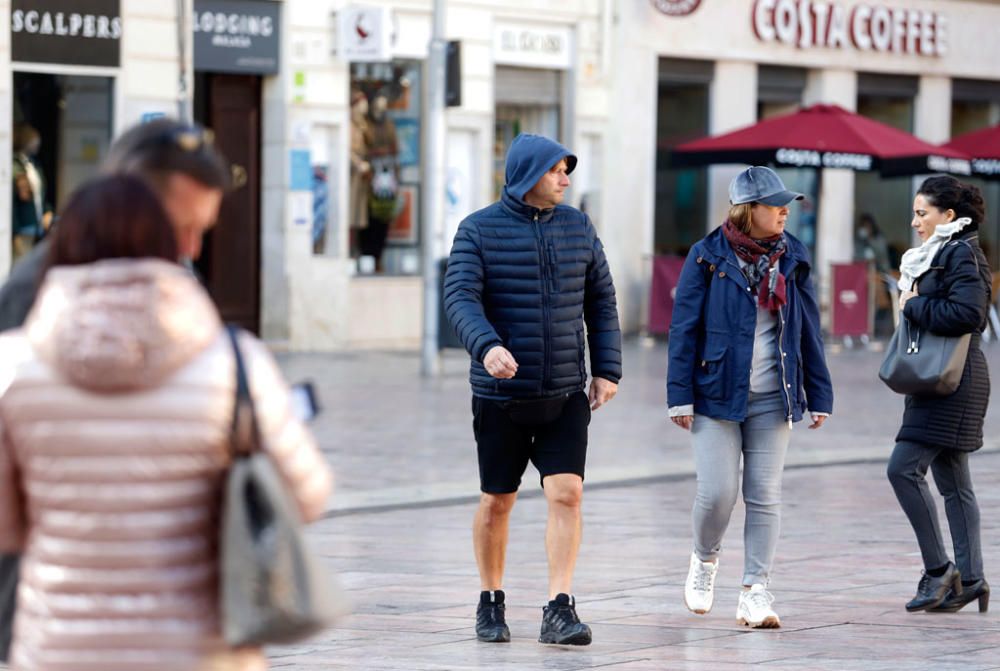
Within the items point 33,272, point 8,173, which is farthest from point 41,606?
point 8,173

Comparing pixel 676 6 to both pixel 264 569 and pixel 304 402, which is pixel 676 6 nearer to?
pixel 304 402

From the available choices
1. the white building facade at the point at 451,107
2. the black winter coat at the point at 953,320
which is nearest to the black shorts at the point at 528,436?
the black winter coat at the point at 953,320

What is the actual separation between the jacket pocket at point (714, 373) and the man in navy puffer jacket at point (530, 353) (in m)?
0.45

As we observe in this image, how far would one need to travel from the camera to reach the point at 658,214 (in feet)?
93.2

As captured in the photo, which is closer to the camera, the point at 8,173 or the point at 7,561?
the point at 7,561

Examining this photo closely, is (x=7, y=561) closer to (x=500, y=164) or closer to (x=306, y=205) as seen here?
Result: (x=306, y=205)

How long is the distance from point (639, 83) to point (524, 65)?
1.93 m

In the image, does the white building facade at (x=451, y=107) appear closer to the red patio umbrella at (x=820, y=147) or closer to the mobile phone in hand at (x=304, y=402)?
the red patio umbrella at (x=820, y=147)

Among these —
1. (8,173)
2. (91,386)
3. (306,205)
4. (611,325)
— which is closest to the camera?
(91,386)

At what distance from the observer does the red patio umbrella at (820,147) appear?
25.4 metres

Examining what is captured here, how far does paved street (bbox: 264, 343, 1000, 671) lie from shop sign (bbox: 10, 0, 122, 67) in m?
5.85

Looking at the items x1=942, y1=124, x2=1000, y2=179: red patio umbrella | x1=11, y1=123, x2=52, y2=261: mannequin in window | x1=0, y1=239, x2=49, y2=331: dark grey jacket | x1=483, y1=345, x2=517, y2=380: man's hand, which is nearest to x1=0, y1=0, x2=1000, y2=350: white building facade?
x1=11, y1=123, x2=52, y2=261: mannequin in window

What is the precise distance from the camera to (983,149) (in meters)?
28.9

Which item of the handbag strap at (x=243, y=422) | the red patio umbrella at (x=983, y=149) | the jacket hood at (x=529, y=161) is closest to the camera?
the handbag strap at (x=243, y=422)
